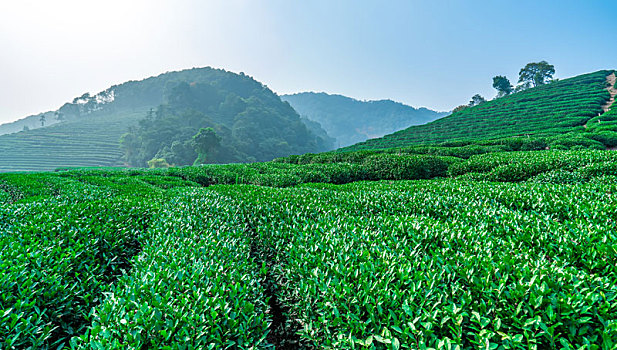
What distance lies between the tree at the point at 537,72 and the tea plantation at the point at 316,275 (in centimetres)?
10001

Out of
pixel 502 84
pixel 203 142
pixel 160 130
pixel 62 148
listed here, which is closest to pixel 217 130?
pixel 160 130

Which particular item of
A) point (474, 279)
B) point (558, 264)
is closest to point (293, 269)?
point (474, 279)

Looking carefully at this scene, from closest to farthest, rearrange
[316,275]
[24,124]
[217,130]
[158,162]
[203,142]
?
[316,275]
[158,162]
[203,142]
[217,130]
[24,124]

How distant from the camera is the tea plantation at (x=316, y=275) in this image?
2350mm

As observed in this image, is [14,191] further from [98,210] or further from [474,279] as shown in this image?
[474,279]

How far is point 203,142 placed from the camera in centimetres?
7481

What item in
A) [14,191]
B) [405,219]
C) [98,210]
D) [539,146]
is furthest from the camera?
[539,146]

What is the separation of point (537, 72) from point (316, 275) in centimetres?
10954

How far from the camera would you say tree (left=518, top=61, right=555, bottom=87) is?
78.1 metres

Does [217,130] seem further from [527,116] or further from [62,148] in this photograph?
[527,116]

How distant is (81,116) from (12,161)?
8753cm

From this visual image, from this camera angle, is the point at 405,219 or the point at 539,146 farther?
the point at 539,146

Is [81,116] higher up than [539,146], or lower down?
higher up

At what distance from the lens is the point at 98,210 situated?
20.6 feet
